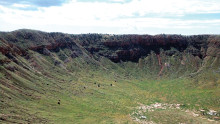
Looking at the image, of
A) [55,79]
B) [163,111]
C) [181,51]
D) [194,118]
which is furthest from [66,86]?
[181,51]

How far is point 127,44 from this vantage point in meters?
176

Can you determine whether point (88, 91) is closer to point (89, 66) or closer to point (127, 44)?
point (89, 66)

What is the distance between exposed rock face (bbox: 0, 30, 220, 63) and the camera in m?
153

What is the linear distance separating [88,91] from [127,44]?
7360 centimetres

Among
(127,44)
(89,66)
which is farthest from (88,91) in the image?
(127,44)

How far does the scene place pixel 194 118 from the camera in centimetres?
8431

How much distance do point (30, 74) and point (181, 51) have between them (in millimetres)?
114032

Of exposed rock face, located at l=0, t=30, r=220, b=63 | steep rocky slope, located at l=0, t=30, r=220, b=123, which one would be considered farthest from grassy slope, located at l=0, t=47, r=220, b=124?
exposed rock face, located at l=0, t=30, r=220, b=63

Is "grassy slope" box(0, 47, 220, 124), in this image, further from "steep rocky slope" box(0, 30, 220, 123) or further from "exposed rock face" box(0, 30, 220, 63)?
"exposed rock face" box(0, 30, 220, 63)

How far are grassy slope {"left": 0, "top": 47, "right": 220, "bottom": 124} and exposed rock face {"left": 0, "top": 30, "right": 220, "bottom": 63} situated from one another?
9364mm

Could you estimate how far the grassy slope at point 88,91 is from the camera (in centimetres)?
7881

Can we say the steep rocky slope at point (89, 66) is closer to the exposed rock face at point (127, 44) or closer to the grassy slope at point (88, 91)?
the exposed rock face at point (127, 44)

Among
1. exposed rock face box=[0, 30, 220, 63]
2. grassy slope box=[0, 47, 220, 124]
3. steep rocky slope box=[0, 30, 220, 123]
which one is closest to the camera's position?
grassy slope box=[0, 47, 220, 124]

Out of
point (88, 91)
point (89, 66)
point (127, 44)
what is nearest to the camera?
point (88, 91)
